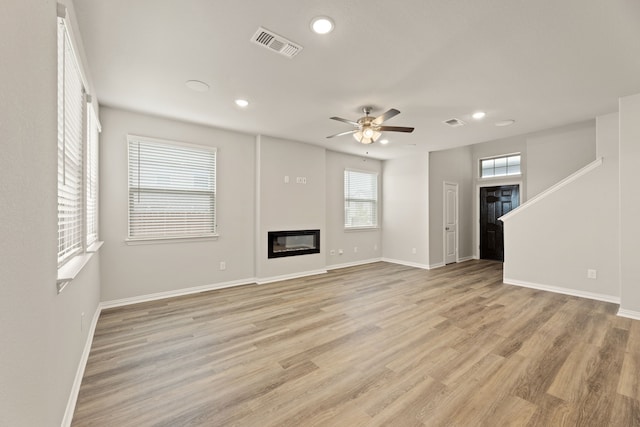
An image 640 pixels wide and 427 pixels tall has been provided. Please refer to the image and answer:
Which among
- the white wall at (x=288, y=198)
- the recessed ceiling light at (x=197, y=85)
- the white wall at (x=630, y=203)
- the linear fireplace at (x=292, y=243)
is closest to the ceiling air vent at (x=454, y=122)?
the white wall at (x=630, y=203)

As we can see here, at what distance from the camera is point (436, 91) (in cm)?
320

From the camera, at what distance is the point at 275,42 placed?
2283mm

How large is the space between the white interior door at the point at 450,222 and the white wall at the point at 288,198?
10.7 feet

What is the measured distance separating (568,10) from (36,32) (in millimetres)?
3222

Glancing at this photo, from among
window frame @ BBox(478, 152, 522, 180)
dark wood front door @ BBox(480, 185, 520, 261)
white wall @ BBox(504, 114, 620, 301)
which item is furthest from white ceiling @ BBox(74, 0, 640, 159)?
dark wood front door @ BBox(480, 185, 520, 261)

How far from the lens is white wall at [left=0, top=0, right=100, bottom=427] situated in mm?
912

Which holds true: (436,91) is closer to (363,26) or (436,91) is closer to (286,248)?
(363,26)

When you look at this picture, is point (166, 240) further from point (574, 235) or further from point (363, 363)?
point (574, 235)

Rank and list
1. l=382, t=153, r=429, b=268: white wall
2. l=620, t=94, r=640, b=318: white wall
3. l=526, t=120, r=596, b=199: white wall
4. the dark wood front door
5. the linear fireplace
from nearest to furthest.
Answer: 1. l=620, t=94, r=640, b=318: white wall
2. the linear fireplace
3. l=526, t=120, r=596, b=199: white wall
4. l=382, t=153, r=429, b=268: white wall
5. the dark wood front door

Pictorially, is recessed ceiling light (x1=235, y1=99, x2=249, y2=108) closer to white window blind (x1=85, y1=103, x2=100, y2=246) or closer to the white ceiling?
the white ceiling

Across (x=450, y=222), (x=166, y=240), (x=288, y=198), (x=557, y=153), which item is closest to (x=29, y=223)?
(x=166, y=240)

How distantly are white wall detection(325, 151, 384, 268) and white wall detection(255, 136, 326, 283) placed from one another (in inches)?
18.1

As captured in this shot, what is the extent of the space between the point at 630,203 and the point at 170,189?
629cm

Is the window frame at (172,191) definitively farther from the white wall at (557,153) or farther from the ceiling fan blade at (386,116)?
the white wall at (557,153)
